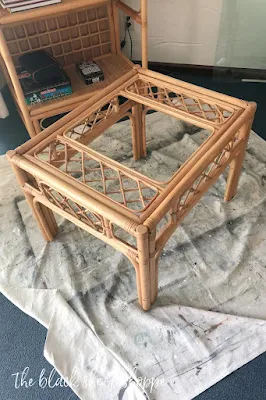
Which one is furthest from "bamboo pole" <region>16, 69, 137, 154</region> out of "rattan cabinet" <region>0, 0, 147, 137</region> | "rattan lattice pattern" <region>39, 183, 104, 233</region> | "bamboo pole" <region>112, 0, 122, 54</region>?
"bamboo pole" <region>112, 0, 122, 54</region>

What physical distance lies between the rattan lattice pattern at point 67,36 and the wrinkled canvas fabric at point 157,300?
26.7 inches

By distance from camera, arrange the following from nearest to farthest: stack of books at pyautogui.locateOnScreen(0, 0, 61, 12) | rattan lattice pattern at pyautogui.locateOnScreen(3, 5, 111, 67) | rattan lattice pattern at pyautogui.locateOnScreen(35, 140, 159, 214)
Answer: rattan lattice pattern at pyautogui.locateOnScreen(35, 140, 159, 214), stack of books at pyautogui.locateOnScreen(0, 0, 61, 12), rattan lattice pattern at pyautogui.locateOnScreen(3, 5, 111, 67)

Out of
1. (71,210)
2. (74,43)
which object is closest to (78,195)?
(71,210)

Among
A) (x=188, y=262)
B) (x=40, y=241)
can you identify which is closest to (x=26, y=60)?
(x=40, y=241)

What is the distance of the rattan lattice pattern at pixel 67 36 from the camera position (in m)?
1.60

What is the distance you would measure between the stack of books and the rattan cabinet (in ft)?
0.68

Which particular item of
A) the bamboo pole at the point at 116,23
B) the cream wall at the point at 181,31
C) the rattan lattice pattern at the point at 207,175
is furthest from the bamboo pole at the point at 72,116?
the cream wall at the point at 181,31

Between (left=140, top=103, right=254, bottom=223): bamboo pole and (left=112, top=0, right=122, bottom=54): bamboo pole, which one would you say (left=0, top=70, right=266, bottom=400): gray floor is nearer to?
(left=140, top=103, right=254, bottom=223): bamboo pole

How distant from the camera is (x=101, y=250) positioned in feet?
4.22

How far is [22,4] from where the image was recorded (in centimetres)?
124

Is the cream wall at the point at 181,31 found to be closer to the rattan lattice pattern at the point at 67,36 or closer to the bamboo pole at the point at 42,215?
the rattan lattice pattern at the point at 67,36

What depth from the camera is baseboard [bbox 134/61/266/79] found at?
1.88 m

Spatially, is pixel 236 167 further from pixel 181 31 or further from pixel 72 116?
pixel 181 31

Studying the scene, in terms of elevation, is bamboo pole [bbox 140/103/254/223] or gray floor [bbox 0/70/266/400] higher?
bamboo pole [bbox 140/103/254/223]
